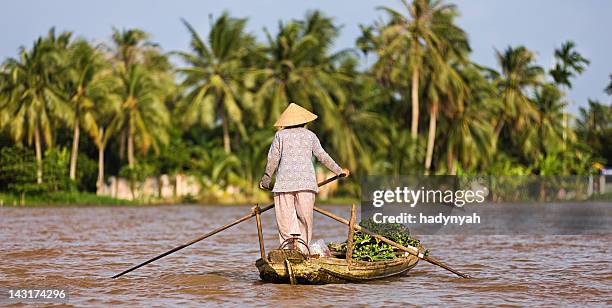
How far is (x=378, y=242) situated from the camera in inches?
374

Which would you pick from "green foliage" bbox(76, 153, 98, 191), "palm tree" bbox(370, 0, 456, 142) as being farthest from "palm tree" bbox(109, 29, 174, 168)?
"palm tree" bbox(370, 0, 456, 142)

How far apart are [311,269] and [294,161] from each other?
3.32 feet

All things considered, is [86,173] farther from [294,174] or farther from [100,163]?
[294,174]

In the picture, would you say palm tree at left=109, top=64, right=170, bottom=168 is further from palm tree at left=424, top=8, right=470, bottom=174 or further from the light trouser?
the light trouser

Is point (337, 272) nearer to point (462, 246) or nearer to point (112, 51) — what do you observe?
point (462, 246)

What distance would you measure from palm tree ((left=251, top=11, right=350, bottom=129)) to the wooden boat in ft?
83.3

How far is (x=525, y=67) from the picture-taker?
42.8 m

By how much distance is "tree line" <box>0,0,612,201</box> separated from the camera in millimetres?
33594

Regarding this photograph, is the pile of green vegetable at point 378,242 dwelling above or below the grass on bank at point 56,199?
below

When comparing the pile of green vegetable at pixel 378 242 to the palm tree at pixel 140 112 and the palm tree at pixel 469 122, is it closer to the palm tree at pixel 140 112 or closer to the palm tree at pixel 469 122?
the palm tree at pixel 140 112

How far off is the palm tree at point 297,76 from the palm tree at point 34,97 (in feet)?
Answer: 23.8

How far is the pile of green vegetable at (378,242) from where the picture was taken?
951cm

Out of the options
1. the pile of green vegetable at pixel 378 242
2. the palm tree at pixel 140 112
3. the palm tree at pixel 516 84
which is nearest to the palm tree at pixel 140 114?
the palm tree at pixel 140 112

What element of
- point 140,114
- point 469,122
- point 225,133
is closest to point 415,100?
point 469,122
